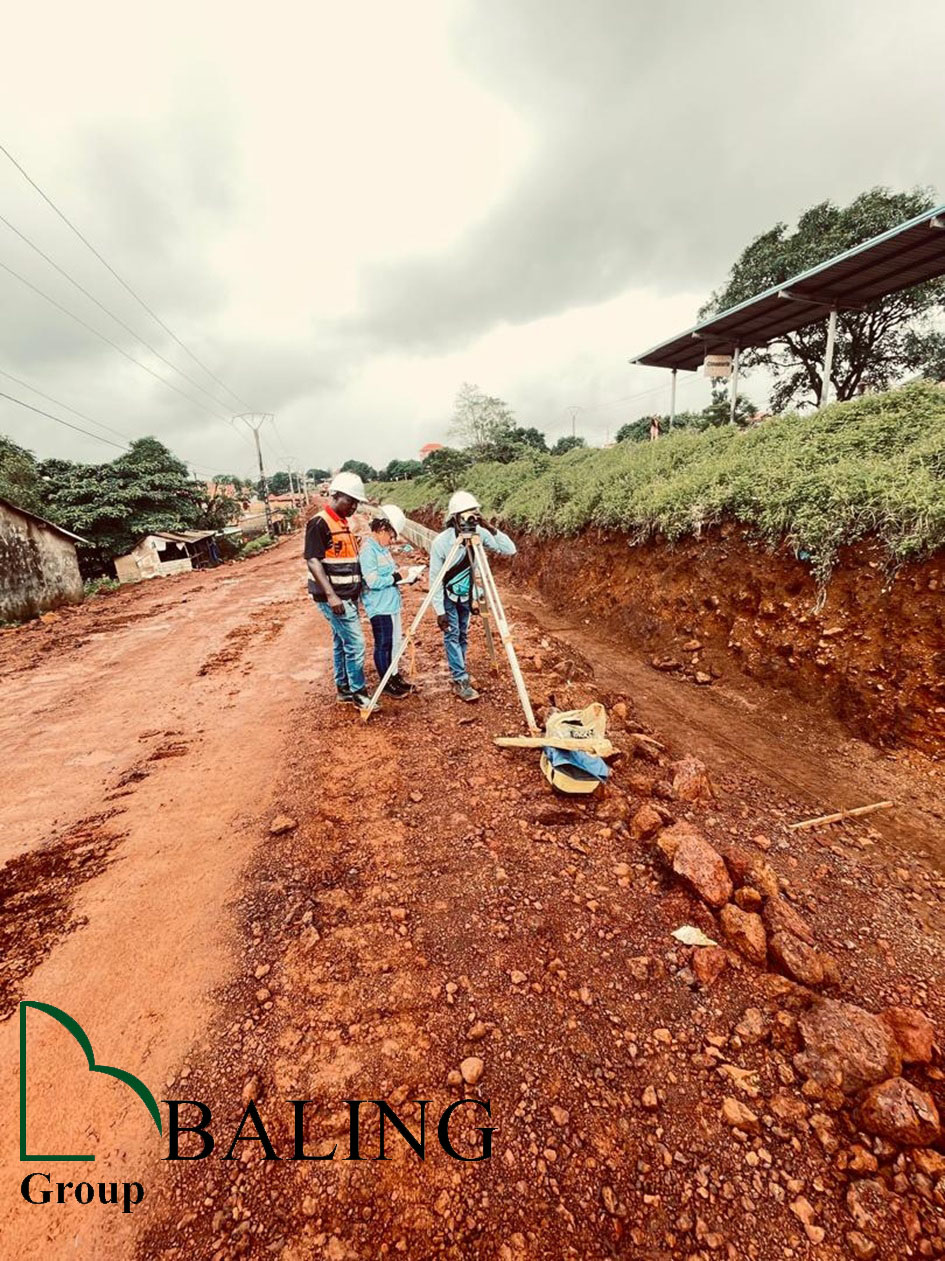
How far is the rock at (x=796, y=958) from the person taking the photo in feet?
6.84

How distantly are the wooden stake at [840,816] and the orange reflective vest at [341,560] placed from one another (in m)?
3.99

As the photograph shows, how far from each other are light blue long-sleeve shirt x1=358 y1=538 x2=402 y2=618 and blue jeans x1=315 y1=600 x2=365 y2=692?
0.18 meters

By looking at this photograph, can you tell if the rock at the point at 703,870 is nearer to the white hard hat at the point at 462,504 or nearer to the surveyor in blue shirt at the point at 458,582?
the surveyor in blue shirt at the point at 458,582

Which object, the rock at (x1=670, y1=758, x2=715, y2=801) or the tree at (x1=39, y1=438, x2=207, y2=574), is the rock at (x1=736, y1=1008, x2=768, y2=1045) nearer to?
the rock at (x1=670, y1=758, x2=715, y2=801)

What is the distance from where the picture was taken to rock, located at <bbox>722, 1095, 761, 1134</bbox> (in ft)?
5.36

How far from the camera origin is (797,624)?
5.10 meters

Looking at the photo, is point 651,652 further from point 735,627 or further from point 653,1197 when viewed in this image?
point 653,1197

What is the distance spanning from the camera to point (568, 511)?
9680mm

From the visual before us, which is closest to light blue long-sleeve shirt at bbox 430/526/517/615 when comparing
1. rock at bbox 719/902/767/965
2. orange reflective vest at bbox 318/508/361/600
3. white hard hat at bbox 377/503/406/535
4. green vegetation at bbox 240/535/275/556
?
white hard hat at bbox 377/503/406/535

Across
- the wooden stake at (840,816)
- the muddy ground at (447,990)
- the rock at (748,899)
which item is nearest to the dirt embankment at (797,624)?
the muddy ground at (447,990)

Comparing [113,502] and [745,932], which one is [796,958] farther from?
[113,502]

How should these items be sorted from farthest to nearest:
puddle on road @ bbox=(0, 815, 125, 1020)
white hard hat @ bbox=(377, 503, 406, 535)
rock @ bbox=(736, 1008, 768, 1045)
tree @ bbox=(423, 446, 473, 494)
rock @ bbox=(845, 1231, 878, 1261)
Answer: tree @ bbox=(423, 446, 473, 494), white hard hat @ bbox=(377, 503, 406, 535), puddle on road @ bbox=(0, 815, 125, 1020), rock @ bbox=(736, 1008, 768, 1045), rock @ bbox=(845, 1231, 878, 1261)

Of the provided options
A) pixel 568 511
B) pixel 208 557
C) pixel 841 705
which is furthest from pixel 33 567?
pixel 841 705

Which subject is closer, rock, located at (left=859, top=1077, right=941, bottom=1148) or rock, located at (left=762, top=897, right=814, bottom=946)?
rock, located at (left=859, top=1077, right=941, bottom=1148)
